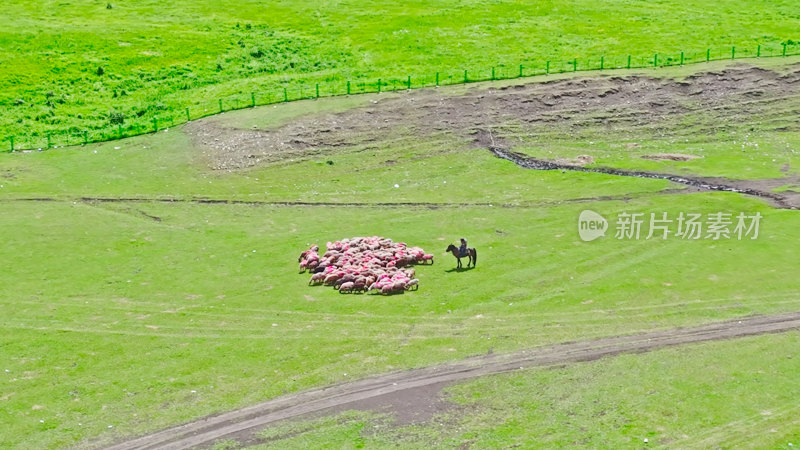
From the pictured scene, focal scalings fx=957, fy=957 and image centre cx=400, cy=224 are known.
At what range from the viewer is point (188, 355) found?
96.6 feet

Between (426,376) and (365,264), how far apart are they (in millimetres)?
8373

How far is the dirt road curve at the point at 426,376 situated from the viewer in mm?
24922

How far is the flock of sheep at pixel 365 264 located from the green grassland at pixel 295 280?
555 millimetres

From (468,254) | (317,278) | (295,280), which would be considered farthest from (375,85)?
→ (317,278)

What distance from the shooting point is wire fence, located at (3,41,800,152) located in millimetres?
56688

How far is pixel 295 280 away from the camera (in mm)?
35688

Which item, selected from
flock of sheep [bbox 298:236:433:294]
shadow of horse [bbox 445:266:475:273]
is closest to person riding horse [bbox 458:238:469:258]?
shadow of horse [bbox 445:266:475:273]

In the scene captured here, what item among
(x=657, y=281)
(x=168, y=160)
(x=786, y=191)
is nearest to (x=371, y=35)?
(x=168, y=160)

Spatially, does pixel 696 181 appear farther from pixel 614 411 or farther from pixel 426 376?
pixel 614 411

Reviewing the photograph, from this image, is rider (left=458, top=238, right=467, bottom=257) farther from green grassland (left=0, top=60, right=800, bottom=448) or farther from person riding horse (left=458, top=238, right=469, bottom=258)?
green grassland (left=0, top=60, right=800, bottom=448)

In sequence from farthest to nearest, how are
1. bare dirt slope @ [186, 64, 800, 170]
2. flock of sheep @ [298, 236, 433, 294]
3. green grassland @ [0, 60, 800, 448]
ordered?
1. bare dirt slope @ [186, 64, 800, 170]
2. flock of sheep @ [298, 236, 433, 294]
3. green grassland @ [0, 60, 800, 448]

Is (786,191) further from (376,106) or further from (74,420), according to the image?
(74,420)

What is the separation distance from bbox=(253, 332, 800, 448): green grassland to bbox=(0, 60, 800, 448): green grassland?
240 millimetres

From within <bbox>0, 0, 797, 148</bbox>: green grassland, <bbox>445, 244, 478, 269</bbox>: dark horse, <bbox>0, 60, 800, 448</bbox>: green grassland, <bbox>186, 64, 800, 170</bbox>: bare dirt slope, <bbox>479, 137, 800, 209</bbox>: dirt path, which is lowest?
<bbox>0, 60, 800, 448</bbox>: green grassland
